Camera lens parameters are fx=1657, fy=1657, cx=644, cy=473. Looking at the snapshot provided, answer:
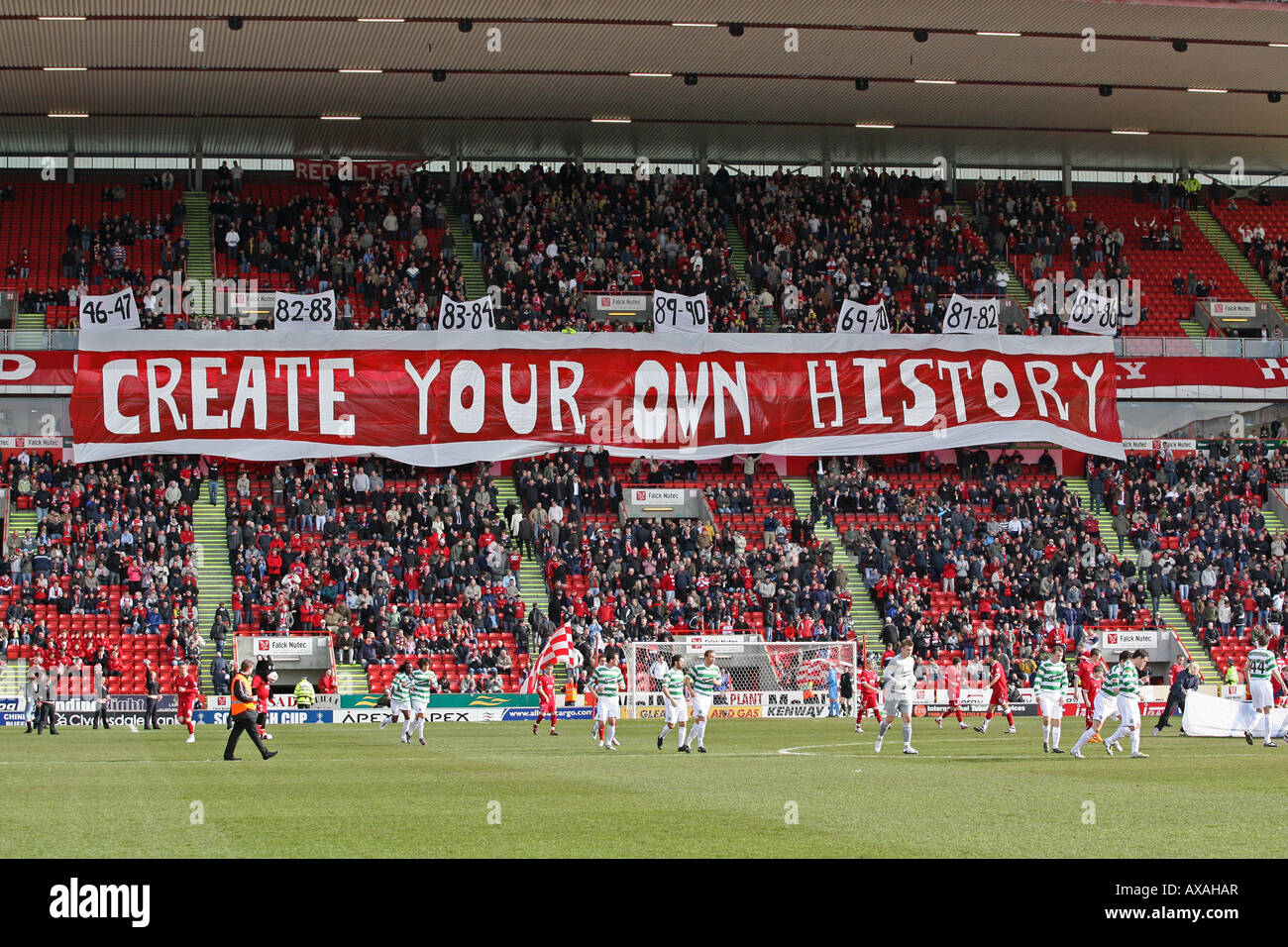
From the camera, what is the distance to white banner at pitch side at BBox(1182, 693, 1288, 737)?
31406mm

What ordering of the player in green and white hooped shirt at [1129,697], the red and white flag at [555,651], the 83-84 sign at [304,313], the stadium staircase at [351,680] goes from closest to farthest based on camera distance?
the player in green and white hooped shirt at [1129,697], the red and white flag at [555,651], the stadium staircase at [351,680], the 83-84 sign at [304,313]

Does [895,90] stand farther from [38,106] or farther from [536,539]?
[38,106]

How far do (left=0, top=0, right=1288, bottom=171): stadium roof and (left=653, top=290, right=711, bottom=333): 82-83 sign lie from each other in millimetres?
7344

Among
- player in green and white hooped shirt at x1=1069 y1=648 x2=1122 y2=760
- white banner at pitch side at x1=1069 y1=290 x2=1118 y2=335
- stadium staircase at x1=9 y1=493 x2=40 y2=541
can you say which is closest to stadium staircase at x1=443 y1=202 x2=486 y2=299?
stadium staircase at x1=9 y1=493 x2=40 y2=541

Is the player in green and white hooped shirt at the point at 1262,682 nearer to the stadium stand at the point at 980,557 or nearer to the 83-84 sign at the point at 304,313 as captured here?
the stadium stand at the point at 980,557

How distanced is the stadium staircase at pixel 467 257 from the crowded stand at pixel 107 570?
12.3 m

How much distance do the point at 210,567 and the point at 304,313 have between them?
9522 mm

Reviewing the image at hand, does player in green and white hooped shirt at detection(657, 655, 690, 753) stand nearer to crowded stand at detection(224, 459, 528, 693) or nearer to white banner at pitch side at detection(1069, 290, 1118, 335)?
crowded stand at detection(224, 459, 528, 693)

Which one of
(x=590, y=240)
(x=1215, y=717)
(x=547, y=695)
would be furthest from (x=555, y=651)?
(x=590, y=240)

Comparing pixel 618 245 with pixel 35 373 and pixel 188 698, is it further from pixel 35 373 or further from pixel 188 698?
pixel 188 698

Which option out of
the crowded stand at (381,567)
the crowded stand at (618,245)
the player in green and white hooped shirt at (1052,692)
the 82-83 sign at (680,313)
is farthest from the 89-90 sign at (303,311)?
the player in green and white hooped shirt at (1052,692)

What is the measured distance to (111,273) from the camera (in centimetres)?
5625

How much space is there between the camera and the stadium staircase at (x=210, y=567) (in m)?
45.5

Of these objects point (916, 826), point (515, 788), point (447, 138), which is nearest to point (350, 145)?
point (447, 138)
